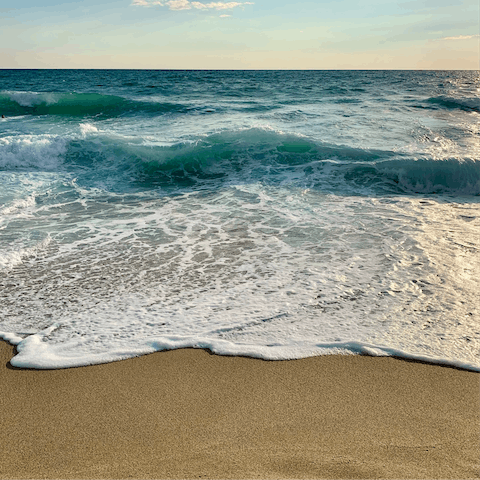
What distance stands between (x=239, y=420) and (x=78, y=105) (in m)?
22.0

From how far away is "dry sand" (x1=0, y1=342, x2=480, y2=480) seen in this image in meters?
2.00

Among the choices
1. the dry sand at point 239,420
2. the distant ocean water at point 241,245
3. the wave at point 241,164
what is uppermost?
the wave at point 241,164

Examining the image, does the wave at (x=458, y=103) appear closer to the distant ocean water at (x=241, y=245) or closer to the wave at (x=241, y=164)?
the distant ocean water at (x=241, y=245)

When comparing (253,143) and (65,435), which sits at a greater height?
(253,143)

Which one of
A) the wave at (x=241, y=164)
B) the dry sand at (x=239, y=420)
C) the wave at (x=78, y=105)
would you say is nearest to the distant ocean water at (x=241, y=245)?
the wave at (x=241, y=164)

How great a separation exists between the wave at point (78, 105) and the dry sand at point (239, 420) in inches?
632

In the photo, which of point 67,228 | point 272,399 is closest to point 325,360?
point 272,399

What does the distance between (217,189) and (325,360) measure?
558cm

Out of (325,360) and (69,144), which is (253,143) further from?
(325,360)

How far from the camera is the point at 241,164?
9.80 metres

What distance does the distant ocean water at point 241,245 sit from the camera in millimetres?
3229

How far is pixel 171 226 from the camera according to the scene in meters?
5.86

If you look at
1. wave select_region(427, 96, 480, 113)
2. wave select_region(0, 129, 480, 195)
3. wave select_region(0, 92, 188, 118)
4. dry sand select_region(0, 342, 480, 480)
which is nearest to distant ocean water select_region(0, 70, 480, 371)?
wave select_region(0, 129, 480, 195)

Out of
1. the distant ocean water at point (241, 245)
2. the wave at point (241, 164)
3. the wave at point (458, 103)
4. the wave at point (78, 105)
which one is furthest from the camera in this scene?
the wave at point (458, 103)
